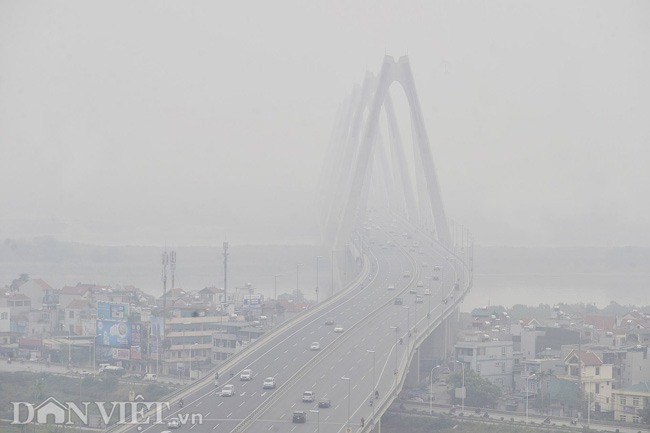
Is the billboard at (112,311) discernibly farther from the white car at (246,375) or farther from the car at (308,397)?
the car at (308,397)

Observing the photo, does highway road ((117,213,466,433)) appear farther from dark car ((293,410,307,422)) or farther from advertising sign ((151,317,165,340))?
advertising sign ((151,317,165,340))

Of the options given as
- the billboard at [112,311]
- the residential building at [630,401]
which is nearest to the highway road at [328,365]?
the residential building at [630,401]

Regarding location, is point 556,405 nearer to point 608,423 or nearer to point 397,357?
point 608,423

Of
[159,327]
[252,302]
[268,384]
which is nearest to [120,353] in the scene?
[159,327]

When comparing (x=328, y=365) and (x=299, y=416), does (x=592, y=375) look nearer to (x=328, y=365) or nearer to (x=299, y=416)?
(x=328, y=365)

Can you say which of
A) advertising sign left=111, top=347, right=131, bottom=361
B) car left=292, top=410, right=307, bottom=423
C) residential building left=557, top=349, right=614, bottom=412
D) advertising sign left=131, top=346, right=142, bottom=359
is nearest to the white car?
car left=292, top=410, right=307, bottom=423

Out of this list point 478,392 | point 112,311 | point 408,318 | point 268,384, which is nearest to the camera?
point 268,384

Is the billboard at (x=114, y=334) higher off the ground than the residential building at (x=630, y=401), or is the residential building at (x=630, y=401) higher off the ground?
the billboard at (x=114, y=334)
